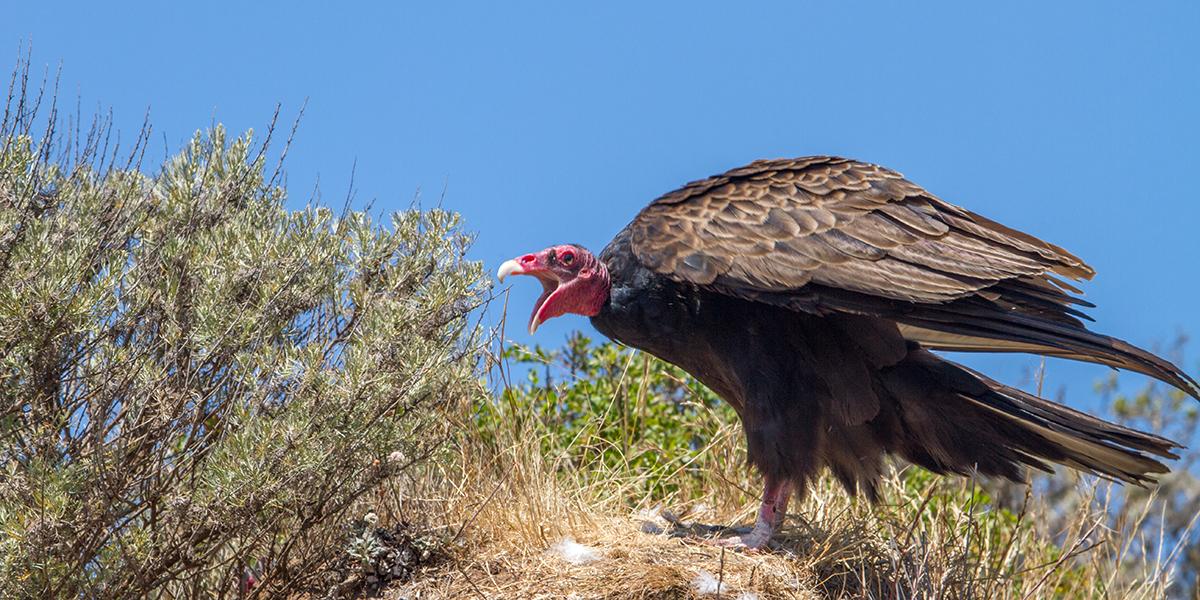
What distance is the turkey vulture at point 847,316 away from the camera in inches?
196

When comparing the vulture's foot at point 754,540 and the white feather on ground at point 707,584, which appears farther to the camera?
the vulture's foot at point 754,540

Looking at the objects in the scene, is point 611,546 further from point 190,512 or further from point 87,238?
point 87,238

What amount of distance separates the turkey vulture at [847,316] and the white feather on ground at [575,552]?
55cm

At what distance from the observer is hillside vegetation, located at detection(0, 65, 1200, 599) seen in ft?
16.9

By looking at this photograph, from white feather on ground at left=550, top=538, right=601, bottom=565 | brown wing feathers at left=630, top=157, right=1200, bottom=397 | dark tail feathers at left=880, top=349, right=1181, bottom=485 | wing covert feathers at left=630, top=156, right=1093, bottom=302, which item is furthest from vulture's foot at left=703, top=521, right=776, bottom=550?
wing covert feathers at left=630, top=156, right=1093, bottom=302

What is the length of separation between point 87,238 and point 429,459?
5.29 ft

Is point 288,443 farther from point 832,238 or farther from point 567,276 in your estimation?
point 832,238

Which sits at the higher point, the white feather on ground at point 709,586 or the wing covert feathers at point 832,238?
the wing covert feathers at point 832,238

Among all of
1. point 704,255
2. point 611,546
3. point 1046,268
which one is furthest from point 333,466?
point 1046,268

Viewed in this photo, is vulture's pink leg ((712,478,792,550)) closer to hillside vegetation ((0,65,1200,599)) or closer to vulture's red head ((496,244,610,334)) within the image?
hillside vegetation ((0,65,1200,599))

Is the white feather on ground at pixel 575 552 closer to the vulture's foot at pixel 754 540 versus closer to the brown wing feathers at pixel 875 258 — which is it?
the vulture's foot at pixel 754 540

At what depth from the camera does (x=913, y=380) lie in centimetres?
538

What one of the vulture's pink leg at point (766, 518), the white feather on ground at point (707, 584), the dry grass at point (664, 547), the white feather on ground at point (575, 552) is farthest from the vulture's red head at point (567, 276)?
the white feather on ground at point (707, 584)

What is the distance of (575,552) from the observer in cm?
539
